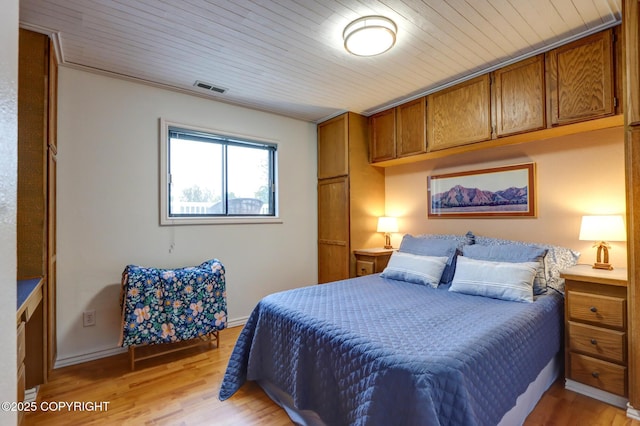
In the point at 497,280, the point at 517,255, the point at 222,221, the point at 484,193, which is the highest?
the point at 484,193

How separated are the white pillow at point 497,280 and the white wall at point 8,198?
2.38 metres

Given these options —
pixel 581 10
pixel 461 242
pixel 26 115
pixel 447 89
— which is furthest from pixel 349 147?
pixel 26 115

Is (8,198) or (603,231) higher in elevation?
(8,198)

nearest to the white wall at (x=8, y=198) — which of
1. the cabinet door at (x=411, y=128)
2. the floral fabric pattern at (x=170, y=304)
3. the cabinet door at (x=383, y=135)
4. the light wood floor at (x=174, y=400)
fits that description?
the light wood floor at (x=174, y=400)

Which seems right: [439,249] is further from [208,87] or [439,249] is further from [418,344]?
[208,87]

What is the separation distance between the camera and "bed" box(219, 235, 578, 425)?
4.16 feet

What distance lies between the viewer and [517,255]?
2.33 metres

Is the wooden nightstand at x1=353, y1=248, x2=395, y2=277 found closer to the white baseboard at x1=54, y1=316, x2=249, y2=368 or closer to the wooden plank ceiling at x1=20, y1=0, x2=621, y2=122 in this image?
the wooden plank ceiling at x1=20, y1=0, x2=621, y2=122

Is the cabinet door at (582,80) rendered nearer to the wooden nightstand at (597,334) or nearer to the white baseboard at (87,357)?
the wooden nightstand at (597,334)

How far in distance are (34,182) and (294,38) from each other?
1.95m

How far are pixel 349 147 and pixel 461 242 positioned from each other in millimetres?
1578

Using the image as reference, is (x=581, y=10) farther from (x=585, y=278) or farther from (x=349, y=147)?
(x=349, y=147)

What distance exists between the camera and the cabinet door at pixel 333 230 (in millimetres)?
3613

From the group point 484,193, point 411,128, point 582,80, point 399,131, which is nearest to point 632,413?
point 484,193
